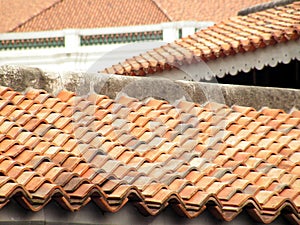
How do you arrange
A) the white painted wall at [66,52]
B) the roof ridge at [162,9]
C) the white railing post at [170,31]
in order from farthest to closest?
1. the roof ridge at [162,9]
2. the white painted wall at [66,52]
3. the white railing post at [170,31]

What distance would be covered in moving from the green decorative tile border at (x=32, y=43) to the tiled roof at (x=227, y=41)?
16.9 m

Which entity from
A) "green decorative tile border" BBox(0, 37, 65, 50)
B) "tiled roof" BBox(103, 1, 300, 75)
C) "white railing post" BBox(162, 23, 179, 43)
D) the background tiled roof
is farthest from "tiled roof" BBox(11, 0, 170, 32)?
"tiled roof" BBox(103, 1, 300, 75)

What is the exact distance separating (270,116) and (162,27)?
19178mm

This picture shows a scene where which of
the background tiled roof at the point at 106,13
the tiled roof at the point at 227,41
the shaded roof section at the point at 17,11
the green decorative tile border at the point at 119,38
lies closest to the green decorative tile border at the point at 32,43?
the green decorative tile border at the point at 119,38

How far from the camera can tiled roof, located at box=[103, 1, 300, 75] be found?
10758 millimetres

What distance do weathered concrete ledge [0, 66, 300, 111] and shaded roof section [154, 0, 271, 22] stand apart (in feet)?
91.0

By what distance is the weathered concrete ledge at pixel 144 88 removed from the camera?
766 centimetres

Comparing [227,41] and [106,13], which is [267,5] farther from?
[106,13]

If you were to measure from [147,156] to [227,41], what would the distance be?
14.8 ft

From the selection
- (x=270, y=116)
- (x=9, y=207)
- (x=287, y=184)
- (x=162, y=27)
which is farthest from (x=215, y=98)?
(x=162, y=27)

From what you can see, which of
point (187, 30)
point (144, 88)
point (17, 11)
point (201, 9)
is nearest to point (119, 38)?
point (187, 30)

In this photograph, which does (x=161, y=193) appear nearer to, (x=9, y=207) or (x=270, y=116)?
(x=9, y=207)

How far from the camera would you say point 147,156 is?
23.0 feet

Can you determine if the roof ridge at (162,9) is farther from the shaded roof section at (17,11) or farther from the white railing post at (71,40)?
the white railing post at (71,40)
